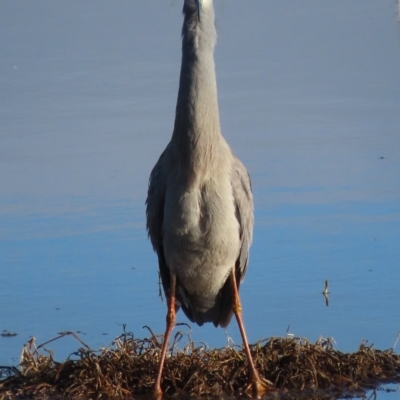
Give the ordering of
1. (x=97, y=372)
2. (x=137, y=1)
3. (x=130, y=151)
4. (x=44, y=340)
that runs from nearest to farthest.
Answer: (x=97, y=372) → (x=44, y=340) → (x=130, y=151) → (x=137, y=1)

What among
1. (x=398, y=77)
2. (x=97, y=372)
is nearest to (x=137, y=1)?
(x=398, y=77)

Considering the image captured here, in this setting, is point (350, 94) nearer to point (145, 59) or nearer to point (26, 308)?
point (145, 59)

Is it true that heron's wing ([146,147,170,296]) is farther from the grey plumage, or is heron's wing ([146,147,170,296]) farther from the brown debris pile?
the brown debris pile

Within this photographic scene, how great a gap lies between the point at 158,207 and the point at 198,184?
1.33ft

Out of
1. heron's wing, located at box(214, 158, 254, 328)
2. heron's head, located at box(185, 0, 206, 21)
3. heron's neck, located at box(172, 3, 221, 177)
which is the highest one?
heron's head, located at box(185, 0, 206, 21)

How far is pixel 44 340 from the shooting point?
25.4 feet

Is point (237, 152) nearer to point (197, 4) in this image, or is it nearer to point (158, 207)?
point (158, 207)

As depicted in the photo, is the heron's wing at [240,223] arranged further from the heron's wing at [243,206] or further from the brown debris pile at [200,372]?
the brown debris pile at [200,372]

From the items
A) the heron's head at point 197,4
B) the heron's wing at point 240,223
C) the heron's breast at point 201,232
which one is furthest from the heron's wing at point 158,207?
the heron's head at point 197,4

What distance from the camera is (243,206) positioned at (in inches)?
292

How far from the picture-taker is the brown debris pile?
278 inches

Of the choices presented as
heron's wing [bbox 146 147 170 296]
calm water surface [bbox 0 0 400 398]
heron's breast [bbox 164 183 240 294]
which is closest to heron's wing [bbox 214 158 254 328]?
heron's breast [bbox 164 183 240 294]

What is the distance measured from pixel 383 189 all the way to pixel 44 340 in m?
3.65

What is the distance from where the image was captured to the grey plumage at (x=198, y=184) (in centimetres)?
708
